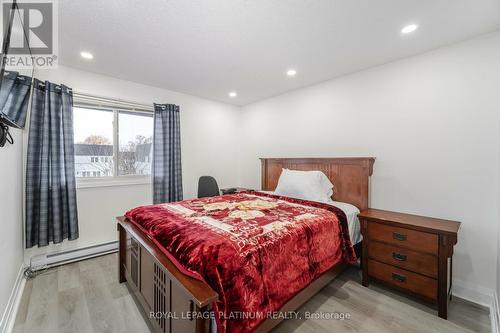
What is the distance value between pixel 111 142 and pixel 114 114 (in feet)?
1.34

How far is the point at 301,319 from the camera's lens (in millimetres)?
1735

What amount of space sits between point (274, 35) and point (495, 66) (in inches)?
78.0

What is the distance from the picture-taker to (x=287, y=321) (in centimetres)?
171

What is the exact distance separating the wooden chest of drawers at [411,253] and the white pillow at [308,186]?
567 mm

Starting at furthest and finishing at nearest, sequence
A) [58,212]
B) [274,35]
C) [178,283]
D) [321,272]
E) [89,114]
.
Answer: [89,114], [58,212], [274,35], [321,272], [178,283]

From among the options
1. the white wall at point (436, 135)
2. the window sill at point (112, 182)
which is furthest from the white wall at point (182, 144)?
the white wall at point (436, 135)

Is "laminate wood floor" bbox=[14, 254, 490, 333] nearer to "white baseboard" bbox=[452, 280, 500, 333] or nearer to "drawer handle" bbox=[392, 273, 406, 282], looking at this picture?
"white baseboard" bbox=[452, 280, 500, 333]

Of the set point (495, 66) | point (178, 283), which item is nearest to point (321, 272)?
point (178, 283)

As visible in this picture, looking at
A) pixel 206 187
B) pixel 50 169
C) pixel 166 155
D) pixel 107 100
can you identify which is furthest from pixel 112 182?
pixel 206 187

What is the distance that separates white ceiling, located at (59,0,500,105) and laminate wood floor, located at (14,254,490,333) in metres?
2.45

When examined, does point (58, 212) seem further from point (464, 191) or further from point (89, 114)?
point (464, 191)

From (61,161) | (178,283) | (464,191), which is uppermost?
(61,161)

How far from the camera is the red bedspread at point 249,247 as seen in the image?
1.19 m

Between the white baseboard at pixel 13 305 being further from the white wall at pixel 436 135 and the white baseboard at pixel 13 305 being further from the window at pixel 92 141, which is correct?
the white wall at pixel 436 135
